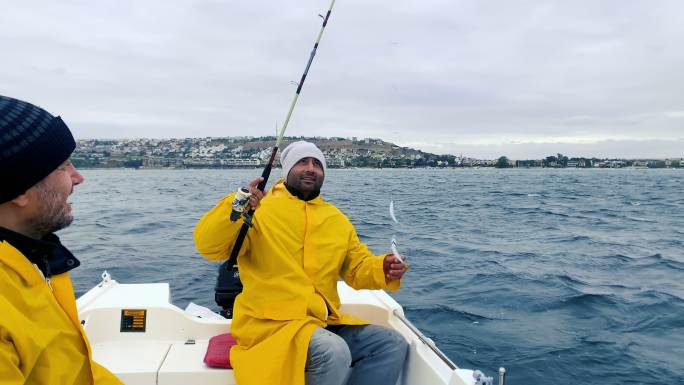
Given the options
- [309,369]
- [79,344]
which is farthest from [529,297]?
[79,344]

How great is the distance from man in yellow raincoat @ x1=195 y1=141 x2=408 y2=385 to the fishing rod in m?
0.06

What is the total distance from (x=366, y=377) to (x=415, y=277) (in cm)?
488

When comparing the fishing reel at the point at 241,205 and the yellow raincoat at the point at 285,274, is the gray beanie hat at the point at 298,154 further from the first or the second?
the fishing reel at the point at 241,205

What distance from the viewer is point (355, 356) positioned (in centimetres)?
306

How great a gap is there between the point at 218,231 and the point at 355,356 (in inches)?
44.9

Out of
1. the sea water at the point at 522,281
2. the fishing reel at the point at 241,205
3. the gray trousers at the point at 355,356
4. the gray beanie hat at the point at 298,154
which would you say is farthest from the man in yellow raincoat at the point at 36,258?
the sea water at the point at 522,281

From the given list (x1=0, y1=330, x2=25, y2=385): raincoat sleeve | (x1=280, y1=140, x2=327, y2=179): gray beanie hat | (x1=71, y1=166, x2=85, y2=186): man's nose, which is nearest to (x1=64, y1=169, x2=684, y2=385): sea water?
(x1=280, y1=140, x2=327, y2=179): gray beanie hat

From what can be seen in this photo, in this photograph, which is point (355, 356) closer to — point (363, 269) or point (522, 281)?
point (363, 269)

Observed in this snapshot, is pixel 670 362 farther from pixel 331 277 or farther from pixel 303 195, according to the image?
pixel 303 195

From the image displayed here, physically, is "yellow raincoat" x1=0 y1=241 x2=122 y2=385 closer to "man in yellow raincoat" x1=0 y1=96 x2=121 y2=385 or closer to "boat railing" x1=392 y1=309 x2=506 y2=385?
"man in yellow raincoat" x1=0 y1=96 x2=121 y2=385

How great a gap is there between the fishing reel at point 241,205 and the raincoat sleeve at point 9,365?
1527 millimetres

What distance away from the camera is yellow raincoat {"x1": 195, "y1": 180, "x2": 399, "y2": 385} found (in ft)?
8.90

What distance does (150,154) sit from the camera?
6425 cm

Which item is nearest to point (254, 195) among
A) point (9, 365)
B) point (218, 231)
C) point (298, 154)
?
point (218, 231)
